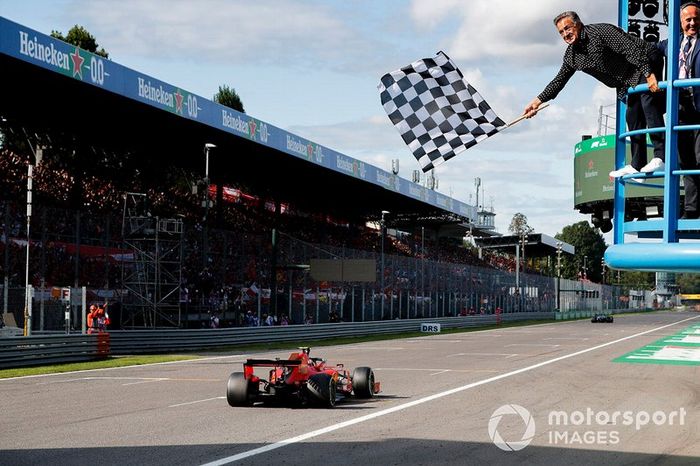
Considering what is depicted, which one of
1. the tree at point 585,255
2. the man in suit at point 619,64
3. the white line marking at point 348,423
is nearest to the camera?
the man in suit at point 619,64

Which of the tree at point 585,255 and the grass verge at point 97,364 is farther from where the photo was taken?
the tree at point 585,255

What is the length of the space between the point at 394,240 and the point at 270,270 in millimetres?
28175

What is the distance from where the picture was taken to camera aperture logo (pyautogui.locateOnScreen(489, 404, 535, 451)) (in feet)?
33.0

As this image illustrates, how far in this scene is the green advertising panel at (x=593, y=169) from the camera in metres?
7.04

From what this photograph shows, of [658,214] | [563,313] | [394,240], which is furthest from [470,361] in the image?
[563,313]

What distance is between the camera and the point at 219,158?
149 ft

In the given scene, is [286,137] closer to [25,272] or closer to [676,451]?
[25,272]

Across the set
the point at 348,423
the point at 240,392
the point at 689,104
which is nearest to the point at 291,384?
the point at 240,392

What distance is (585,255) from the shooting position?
142 metres

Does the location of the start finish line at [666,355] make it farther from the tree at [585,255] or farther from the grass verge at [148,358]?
the tree at [585,255]

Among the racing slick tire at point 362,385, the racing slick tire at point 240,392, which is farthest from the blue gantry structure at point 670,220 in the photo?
the racing slick tire at point 362,385

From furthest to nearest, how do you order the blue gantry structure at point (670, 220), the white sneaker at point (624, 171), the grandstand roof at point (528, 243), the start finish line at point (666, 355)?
the grandstand roof at point (528, 243) < the start finish line at point (666, 355) < the white sneaker at point (624, 171) < the blue gantry structure at point (670, 220)

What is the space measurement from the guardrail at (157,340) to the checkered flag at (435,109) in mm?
18698

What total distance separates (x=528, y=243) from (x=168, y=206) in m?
65.2
